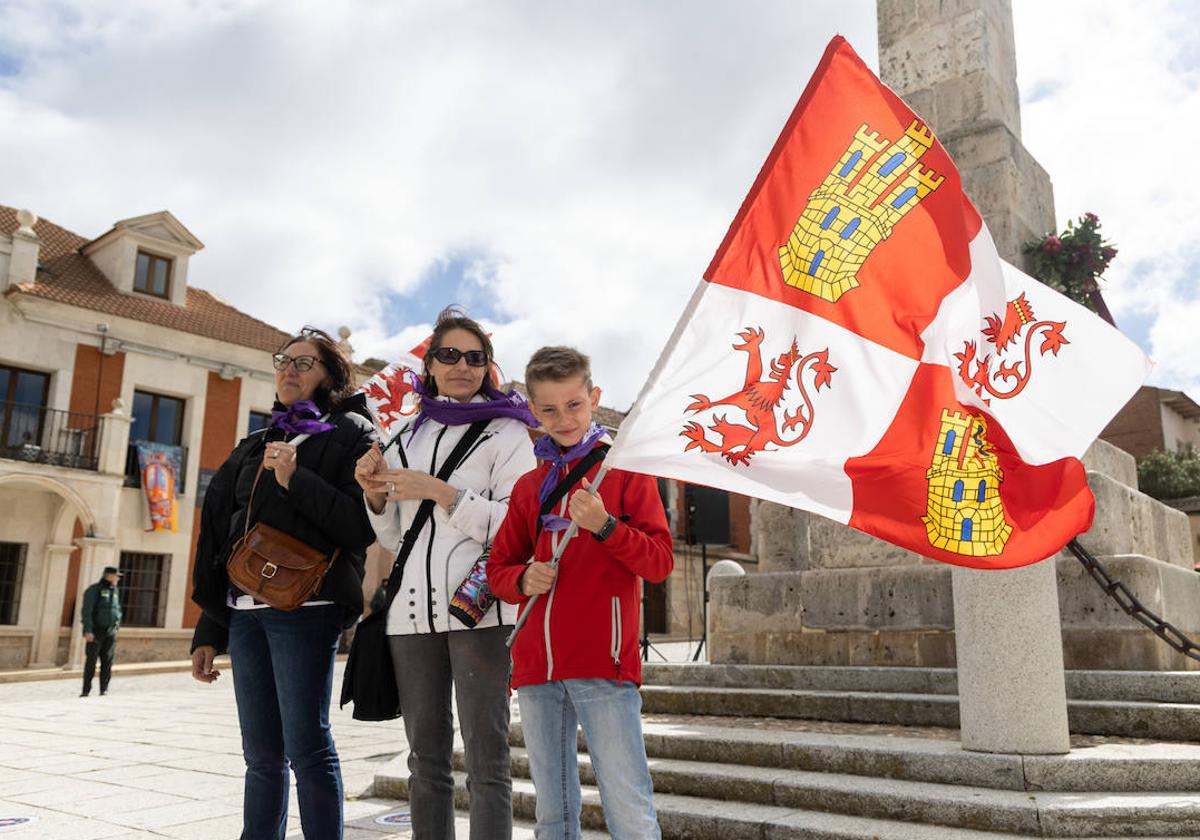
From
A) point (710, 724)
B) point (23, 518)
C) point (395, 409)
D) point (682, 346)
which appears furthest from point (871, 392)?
point (23, 518)

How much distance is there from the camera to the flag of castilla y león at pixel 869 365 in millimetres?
3062

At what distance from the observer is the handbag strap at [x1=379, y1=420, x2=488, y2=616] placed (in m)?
3.05

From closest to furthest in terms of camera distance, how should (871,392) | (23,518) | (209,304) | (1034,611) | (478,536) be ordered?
(478,536) < (871,392) < (1034,611) < (23,518) < (209,304)

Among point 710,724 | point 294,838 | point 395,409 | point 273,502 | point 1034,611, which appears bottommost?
point 294,838

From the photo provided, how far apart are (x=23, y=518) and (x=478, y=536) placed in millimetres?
21968

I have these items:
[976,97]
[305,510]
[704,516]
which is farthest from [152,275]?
[305,510]

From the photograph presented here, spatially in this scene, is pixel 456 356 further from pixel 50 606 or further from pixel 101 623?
pixel 50 606

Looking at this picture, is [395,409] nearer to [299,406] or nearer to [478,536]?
[299,406]

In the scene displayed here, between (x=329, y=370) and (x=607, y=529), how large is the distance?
1614 mm

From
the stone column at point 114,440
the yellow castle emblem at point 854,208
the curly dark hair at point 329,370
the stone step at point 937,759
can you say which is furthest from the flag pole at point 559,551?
the stone column at point 114,440

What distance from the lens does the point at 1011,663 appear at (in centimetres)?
465

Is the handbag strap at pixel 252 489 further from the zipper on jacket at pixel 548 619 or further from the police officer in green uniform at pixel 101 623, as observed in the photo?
the police officer in green uniform at pixel 101 623

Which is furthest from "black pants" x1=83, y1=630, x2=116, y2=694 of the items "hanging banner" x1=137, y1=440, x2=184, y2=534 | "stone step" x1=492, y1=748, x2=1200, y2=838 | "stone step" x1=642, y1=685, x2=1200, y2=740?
"stone step" x1=492, y1=748, x2=1200, y2=838

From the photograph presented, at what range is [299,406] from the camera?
3.52 meters
